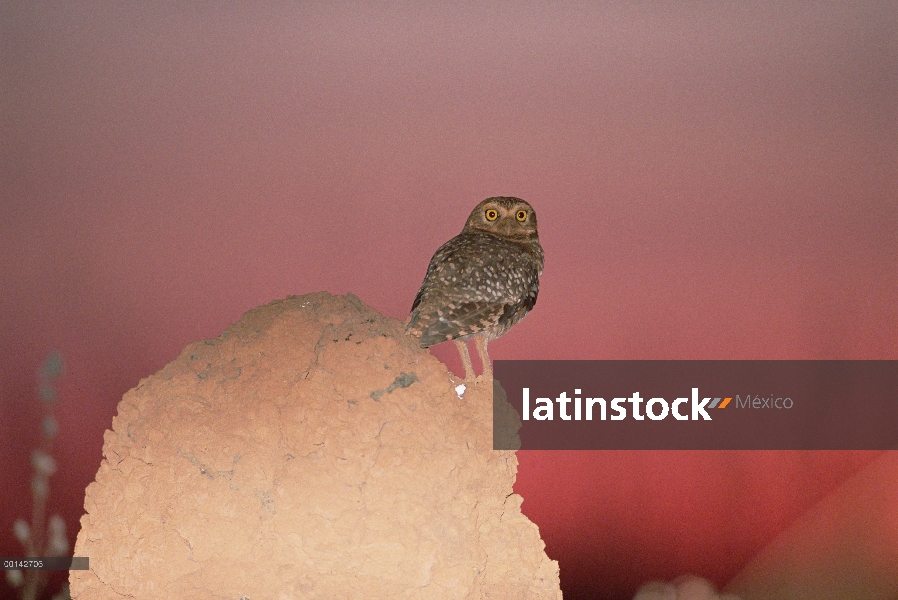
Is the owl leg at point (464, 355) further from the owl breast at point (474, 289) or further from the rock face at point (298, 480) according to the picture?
the rock face at point (298, 480)

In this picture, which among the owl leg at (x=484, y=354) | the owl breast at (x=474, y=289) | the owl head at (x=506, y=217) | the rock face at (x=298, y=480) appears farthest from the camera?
the owl head at (x=506, y=217)

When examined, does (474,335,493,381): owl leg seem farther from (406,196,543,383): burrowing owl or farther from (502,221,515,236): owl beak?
(502,221,515,236): owl beak

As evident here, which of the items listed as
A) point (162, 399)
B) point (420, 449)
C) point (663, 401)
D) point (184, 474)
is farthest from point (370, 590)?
point (663, 401)

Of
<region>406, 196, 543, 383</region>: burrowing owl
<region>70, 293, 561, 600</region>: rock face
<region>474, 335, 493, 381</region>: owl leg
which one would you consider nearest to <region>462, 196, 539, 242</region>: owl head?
<region>406, 196, 543, 383</region>: burrowing owl

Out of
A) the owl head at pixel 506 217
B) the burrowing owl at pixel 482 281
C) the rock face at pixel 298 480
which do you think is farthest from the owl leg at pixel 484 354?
the owl head at pixel 506 217

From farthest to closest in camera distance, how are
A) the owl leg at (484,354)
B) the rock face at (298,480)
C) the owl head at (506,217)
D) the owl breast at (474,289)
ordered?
1. the owl head at (506,217)
2. the owl leg at (484,354)
3. the owl breast at (474,289)
4. the rock face at (298,480)

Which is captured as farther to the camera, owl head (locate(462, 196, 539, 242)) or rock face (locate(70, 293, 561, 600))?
owl head (locate(462, 196, 539, 242))

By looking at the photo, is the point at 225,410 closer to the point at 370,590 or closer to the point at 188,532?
the point at 188,532
